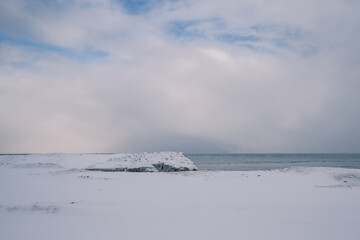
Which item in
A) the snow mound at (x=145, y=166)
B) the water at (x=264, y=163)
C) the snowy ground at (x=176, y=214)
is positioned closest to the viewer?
the snowy ground at (x=176, y=214)

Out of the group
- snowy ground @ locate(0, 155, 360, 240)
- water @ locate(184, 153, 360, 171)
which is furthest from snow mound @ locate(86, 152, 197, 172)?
water @ locate(184, 153, 360, 171)

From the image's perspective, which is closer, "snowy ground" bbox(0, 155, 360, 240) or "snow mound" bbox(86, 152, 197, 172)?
"snowy ground" bbox(0, 155, 360, 240)

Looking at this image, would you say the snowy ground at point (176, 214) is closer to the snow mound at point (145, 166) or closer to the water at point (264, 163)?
the snow mound at point (145, 166)

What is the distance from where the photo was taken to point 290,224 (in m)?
4.41

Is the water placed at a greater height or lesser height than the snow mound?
lesser

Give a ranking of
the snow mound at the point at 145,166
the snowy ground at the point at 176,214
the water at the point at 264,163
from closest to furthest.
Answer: the snowy ground at the point at 176,214, the snow mound at the point at 145,166, the water at the point at 264,163

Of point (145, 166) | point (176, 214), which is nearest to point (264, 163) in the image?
point (145, 166)

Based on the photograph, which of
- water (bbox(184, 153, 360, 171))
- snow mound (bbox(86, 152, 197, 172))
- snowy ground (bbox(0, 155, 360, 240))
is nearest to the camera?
snowy ground (bbox(0, 155, 360, 240))

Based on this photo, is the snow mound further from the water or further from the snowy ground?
the water

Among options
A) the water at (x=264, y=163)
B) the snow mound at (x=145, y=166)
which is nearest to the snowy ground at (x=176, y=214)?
the snow mound at (x=145, y=166)

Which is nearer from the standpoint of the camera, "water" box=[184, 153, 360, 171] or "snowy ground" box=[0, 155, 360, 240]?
"snowy ground" box=[0, 155, 360, 240]

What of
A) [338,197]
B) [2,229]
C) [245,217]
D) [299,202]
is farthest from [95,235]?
[338,197]

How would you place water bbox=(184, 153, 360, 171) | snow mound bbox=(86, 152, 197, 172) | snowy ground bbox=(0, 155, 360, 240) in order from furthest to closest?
water bbox=(184, 153, 360, 171) → snow mound bbox=(86, 152, 197, 172) → snowy ground bbox=(0, 155, 360, 240)

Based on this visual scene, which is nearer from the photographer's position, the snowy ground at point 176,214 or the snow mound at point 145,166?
the snowy ground at point 176,214
